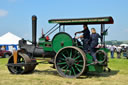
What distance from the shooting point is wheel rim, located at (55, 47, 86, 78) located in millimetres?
6762

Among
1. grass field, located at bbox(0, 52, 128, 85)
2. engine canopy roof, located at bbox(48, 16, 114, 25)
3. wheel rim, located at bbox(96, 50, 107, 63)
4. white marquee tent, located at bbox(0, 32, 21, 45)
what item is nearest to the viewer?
grass field, located at bbox(0, 52, 128, 85)

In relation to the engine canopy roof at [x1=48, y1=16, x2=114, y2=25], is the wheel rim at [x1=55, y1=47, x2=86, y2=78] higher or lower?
lower

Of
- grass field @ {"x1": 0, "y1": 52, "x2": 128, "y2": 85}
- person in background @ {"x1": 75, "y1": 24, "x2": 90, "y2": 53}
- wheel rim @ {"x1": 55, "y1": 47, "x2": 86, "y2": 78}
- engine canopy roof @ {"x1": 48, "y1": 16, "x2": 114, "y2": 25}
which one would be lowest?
grass field @ {"x1": 0, "y1": 52, "x2": 128, "y2": 85}

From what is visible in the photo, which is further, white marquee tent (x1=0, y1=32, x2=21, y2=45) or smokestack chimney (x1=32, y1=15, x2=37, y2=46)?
white marquee tent (x1=0, y1=32, x2=21, y2=45)

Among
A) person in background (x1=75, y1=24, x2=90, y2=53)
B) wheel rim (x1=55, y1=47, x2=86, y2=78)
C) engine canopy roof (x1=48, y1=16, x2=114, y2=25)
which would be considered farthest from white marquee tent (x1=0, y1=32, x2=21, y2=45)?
person in background (x1=75, y1=24, x2=90, y2=53)

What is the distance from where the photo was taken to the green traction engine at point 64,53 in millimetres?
6742

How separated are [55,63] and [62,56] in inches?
14.2

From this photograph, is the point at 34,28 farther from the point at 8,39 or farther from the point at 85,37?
the point at 8,39

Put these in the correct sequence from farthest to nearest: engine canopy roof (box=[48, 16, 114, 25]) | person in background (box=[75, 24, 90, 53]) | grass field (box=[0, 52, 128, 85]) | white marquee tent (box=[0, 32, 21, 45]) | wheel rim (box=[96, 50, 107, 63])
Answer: white marquee tent (box=[0, 32, 21, 45])
person in background (box=[75, 24, 90, 53])
wheel rim (box=[96, 50, 107, 63])
engine canopy roof (box=[48, 16, 114, 25])
grass field (box=[0, 52, 128, 85])

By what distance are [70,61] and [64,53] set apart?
45cm

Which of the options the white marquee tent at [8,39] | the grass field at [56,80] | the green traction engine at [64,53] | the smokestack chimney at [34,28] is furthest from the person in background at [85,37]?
the white marquee tent at [8,39]

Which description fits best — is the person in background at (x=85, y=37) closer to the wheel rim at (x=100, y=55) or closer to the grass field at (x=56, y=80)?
the wheel rim at (x=100, y=55)

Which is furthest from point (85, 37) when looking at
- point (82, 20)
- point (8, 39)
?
point (8, 39)

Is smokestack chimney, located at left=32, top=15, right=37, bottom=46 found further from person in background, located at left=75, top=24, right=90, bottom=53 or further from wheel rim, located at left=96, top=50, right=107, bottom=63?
wheel rim, located at left=96, top=50, right=107, bottom=63
